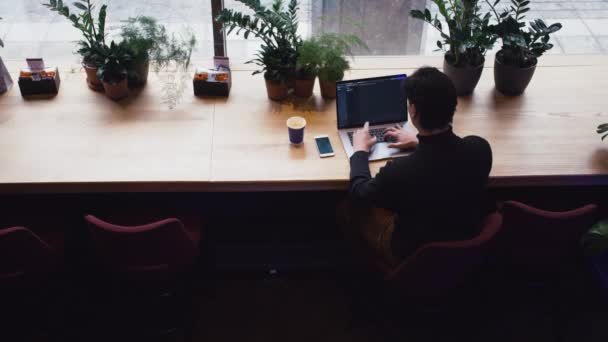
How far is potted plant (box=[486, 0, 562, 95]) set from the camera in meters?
2.48

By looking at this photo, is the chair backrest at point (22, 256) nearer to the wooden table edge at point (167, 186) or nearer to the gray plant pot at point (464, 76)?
the wooden table edge at point (167, 186)

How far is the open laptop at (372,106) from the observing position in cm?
233

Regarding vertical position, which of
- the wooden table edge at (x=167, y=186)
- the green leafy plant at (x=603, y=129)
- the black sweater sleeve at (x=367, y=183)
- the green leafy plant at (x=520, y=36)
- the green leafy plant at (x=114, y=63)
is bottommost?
the wooden table edge at (x=167, y=186)

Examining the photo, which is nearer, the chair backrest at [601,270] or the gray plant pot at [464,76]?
the chair backrest at [601,270]

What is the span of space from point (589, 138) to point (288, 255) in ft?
4.82

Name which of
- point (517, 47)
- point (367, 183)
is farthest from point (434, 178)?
point (517, 47)

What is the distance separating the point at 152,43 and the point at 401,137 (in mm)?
1184

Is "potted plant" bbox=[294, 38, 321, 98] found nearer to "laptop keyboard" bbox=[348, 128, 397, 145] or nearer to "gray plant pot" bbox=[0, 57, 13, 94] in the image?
"laptop keyboard" bbox=[348, 128, 397, 145]

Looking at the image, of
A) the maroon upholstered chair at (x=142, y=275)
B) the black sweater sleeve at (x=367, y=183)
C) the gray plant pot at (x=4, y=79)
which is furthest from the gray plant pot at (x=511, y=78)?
the gray plant pot at (x=4, y=79)

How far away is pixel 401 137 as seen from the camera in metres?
2.31

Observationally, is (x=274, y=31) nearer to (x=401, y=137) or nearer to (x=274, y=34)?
(x=274, y=34)

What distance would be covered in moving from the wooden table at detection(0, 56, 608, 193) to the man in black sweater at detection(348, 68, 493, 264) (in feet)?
0.89

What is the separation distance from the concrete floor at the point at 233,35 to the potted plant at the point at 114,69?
327 millimetres

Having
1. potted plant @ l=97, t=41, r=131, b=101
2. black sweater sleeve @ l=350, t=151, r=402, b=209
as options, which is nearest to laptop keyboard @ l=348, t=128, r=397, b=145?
black sweater sleeve @ l=350, t=151, r=402, b=209
